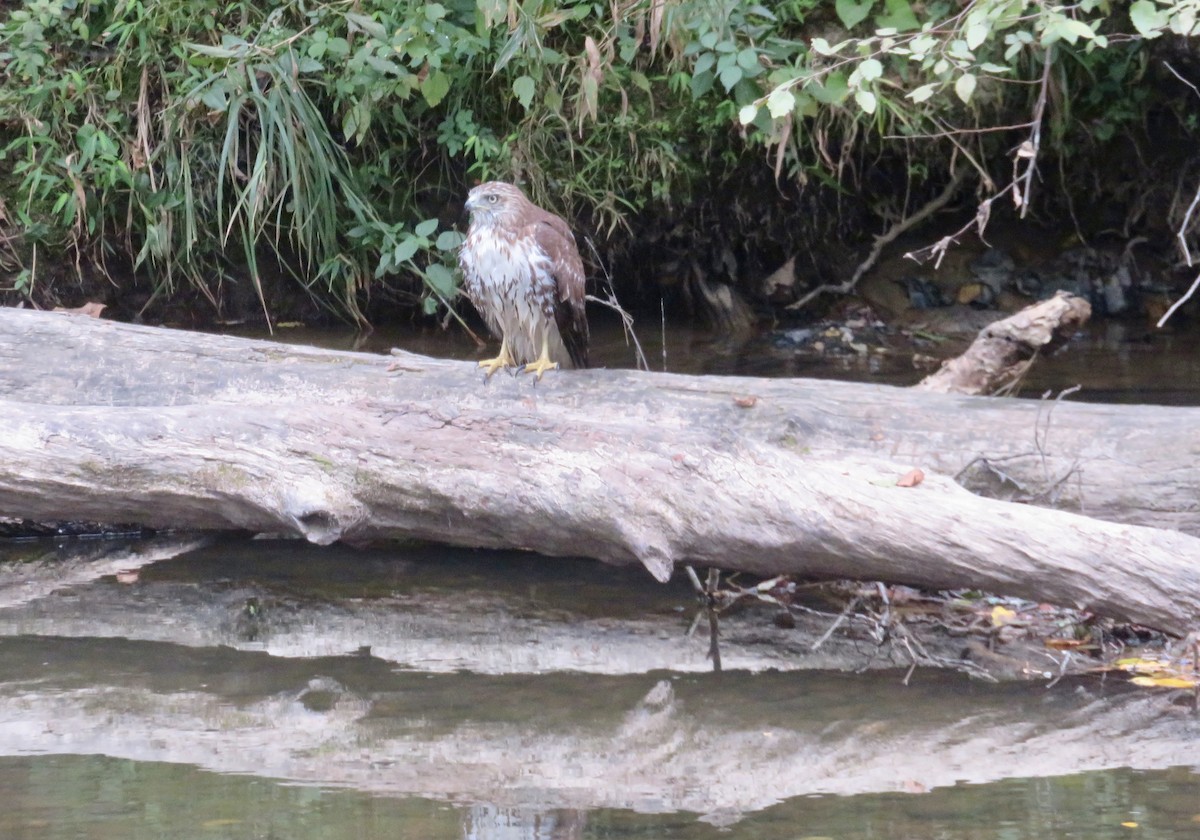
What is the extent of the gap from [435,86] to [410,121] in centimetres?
84

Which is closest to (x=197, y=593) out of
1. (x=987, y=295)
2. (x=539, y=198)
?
(x=539, y=198)

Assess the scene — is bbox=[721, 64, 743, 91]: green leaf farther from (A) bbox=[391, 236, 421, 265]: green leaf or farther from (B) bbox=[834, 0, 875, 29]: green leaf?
(A) bbox=[391, 236, 421, 265]: green leaf

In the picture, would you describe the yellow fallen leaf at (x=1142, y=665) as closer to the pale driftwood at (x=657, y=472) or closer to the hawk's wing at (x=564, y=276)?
the pale driftwood at (x=657, y=472)

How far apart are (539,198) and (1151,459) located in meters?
3.40

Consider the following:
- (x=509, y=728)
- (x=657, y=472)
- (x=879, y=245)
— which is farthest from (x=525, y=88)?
(x=509, y=728)

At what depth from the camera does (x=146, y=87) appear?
607 cm

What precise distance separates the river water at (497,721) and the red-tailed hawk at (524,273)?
0.79 m

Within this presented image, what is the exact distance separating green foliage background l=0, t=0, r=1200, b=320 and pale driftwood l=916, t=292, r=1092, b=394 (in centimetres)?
154

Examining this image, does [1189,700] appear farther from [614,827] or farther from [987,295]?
[987,295]

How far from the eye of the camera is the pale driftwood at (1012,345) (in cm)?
394

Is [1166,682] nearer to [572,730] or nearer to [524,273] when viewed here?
[572,730]

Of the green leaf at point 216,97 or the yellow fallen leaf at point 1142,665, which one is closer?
the yellow fallen leaf at point 1142,665

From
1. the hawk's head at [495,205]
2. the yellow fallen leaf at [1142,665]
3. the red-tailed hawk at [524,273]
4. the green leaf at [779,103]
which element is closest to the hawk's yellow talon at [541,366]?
the red-tailed hawk at [524,273]

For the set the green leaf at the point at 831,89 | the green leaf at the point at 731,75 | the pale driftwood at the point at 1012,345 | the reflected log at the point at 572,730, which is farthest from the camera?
the green leaf at the point at 731,75
